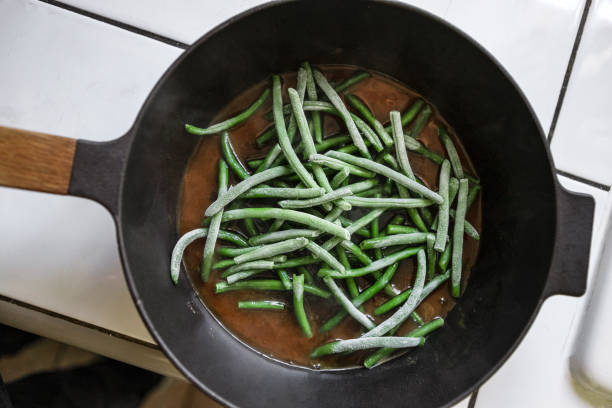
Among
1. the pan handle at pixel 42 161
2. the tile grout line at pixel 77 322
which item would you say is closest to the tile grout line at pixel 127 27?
the pan handle at pixel 42 161

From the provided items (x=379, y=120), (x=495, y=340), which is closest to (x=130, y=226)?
(x=379, y=120)

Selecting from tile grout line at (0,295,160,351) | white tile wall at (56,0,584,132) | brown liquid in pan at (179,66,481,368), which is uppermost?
white tile wall at (56,0,584,132)

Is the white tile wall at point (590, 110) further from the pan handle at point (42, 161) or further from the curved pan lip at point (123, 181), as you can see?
the pan handle at point (42, 161)

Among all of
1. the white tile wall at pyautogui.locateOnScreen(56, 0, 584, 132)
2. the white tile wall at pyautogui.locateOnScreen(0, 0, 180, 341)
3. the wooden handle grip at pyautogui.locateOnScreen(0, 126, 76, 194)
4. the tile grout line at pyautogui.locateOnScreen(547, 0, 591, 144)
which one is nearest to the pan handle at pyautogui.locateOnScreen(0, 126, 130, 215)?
the wooden handle grip at pyautogui.locateOnScreen(0, 126, 76, 194)

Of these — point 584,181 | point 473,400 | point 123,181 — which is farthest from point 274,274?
point 584,181

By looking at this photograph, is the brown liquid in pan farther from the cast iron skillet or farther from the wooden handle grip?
the wooden handle grip

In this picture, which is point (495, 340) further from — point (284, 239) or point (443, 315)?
point (284, 239)

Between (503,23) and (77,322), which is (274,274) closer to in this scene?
(77,322)
